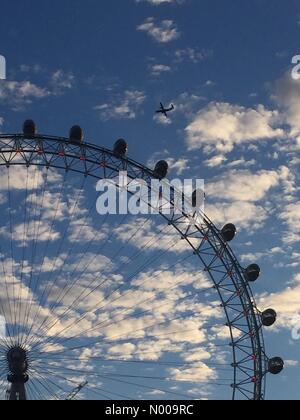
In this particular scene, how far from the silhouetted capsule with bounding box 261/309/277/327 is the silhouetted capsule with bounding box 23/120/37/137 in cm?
2211

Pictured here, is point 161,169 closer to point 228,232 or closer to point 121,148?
point 121,148

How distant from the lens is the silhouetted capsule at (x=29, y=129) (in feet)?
159

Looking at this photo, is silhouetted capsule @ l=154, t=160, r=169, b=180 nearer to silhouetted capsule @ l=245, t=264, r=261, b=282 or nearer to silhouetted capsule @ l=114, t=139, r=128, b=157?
silhouetted capsule @ l=114, t=139, r=128, b=157


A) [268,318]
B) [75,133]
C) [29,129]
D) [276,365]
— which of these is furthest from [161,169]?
[276,365]

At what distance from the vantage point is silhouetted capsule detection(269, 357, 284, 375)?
164 feet

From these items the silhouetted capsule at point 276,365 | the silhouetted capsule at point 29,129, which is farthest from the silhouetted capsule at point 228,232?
the silhouetted capsule at point 29,129

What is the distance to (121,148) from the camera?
4972 cm

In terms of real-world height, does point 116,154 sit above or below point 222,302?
above

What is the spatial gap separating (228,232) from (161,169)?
712 centimetres

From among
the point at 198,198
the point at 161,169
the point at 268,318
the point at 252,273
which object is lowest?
the point at 268,318

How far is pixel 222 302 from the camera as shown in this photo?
1999 inches

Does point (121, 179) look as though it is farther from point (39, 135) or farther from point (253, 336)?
point (253, 336)
